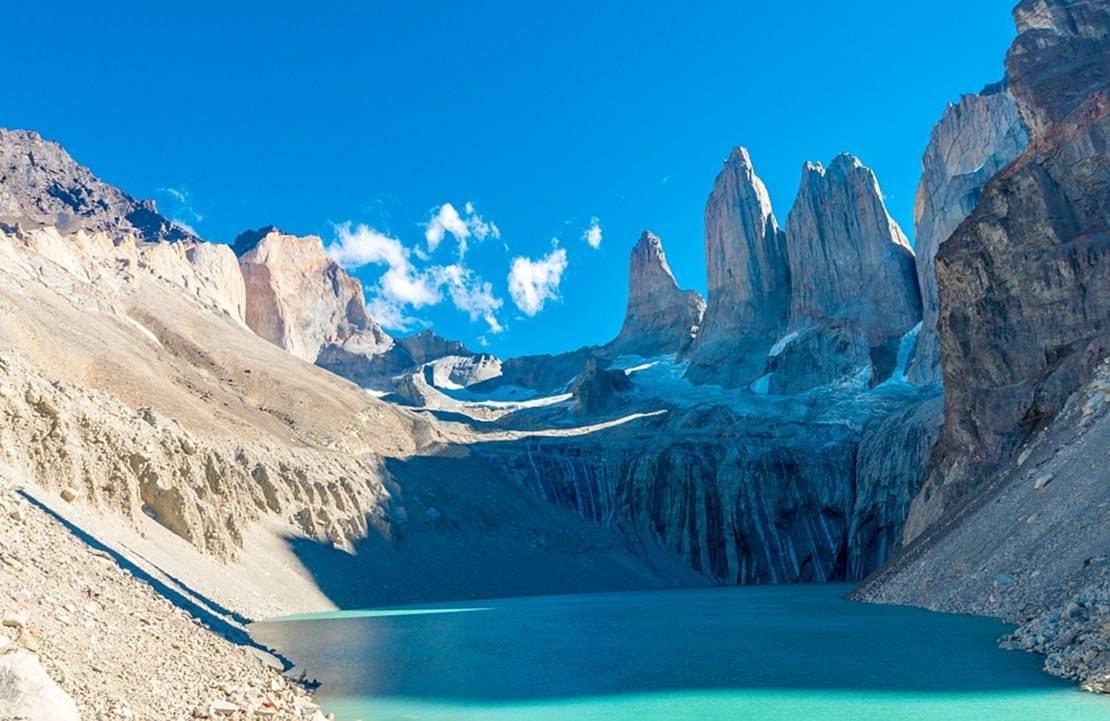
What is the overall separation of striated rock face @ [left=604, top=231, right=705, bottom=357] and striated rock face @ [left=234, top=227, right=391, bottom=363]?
172 ft

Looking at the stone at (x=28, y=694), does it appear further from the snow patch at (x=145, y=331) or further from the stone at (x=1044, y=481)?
the snow patch at (x=145, y=331)

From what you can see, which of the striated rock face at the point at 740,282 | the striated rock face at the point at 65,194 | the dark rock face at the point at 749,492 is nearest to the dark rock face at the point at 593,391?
the striated rock face at the point at 740,282

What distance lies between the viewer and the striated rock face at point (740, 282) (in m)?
138

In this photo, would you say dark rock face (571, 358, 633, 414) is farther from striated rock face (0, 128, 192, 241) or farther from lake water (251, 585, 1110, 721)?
lake water (251, 585, 1110, 721)

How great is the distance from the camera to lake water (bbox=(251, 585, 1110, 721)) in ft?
52.0

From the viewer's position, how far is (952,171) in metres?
112

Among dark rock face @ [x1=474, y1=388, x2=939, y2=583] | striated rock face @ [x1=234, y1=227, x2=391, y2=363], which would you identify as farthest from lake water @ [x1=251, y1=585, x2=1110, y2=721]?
striated rock face @ [x1=234, y1=227, x2=391, y2=363]

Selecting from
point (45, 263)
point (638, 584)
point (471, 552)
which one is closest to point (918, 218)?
point (638, 584)

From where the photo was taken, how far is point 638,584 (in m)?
68.6

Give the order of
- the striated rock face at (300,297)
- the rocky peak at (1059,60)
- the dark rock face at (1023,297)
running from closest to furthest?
the dark rock face at (1023,297) → the rocky peak at (1059,60) → the striated rock face at (300,297)

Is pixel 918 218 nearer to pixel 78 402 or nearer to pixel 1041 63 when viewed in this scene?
pixel 1041 63

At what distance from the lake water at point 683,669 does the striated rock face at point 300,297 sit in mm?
138215

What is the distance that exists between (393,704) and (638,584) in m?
52.9

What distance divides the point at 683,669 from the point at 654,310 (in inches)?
6253
